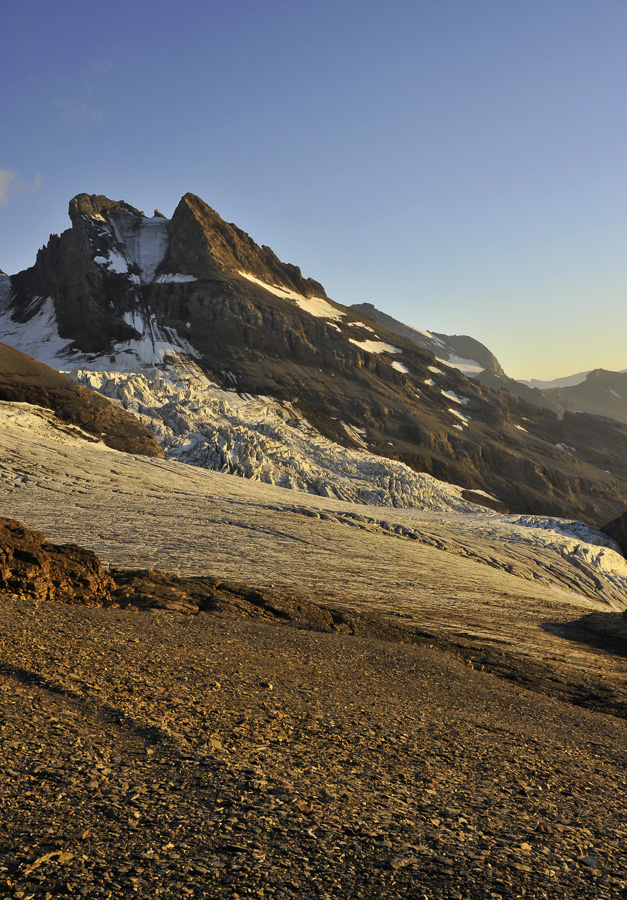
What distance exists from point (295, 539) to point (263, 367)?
48.9 meters

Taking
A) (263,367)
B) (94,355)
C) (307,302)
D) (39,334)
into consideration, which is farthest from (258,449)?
(307,302)

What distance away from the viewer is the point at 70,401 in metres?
34.9

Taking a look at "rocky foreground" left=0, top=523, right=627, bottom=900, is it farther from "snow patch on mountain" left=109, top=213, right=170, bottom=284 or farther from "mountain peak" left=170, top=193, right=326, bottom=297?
"snow patch on mountain" left=109, top=213, right=170, bottom=284

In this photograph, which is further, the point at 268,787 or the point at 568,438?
the point at 568,438

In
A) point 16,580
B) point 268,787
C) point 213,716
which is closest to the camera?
point 268,787

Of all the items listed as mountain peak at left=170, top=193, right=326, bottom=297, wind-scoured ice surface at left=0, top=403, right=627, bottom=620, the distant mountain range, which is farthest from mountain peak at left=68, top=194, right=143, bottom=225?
wind-scoured ice surface at left=0, top=403, right=627, bottom=620

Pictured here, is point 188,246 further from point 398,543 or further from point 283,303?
point 398,543

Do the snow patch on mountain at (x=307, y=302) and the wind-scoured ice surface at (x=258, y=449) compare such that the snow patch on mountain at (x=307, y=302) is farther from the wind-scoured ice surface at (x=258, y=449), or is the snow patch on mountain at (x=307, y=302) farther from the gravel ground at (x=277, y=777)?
the gravel ground at (x=277, y=777)

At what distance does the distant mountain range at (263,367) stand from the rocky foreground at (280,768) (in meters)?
34.3

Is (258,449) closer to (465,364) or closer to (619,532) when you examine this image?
(619,532)

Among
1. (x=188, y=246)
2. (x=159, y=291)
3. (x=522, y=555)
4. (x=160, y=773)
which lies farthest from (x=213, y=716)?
(x=188, y=246)

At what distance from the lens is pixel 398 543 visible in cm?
2345

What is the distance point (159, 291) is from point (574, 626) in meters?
68.0

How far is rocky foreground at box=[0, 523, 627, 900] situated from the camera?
4031 millimetres
